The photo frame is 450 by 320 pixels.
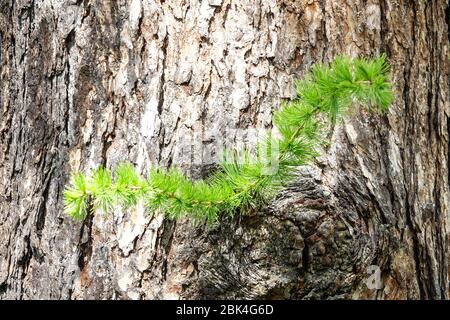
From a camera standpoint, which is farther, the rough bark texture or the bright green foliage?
the rough bark texture

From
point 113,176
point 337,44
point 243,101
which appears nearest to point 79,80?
point 113,176

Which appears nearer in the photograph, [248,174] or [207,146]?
[248,174]

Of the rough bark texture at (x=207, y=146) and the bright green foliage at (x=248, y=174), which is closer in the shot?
the bright green foliage at (x=248, y=174)
